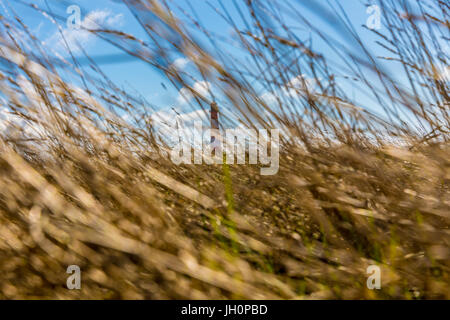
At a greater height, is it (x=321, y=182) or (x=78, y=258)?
(x=321, y=182)

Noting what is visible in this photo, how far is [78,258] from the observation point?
2.80ft

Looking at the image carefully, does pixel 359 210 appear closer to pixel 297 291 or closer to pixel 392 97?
pixel 297 291

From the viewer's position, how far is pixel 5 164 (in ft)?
3.14

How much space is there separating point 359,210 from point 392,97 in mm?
341

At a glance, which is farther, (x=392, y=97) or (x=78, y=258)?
(x=392, y=97)
